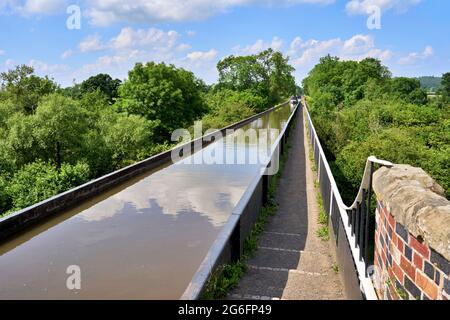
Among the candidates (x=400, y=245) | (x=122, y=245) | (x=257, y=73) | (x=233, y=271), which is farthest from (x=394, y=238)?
(x=257, y=73)

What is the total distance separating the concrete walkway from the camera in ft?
15.0

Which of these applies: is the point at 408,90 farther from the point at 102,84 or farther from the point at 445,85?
the point at 102,84

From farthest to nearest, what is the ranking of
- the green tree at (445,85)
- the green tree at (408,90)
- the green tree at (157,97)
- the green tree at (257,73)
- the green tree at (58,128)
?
the green tree at (445,85) < the green tree at (257,73) < the green tree at (408,90) < the green tree at (157,97) < the green tree at (58,128)

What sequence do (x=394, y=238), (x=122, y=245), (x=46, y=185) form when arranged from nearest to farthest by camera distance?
(x=394, y=238)
(x=122, y=245)
(x=46, y=185)

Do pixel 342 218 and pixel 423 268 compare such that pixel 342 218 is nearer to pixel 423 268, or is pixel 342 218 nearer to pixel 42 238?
pixel 423 268

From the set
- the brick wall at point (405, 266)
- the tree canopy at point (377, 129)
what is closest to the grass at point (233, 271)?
the brick wall at point (405, 266)

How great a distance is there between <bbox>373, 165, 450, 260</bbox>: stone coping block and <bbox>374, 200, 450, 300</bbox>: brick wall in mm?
75

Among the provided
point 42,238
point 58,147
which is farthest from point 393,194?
point 58,147

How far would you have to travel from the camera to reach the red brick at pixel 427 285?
78.4 inches

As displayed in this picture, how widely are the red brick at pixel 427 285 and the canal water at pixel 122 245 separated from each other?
11.3 feet

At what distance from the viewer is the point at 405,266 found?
234 cm

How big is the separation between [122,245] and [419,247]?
5.22 metres

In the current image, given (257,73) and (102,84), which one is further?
(102,84)

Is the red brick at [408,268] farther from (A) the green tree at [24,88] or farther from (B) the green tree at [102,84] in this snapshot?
(B) the green tree at [102,84]
